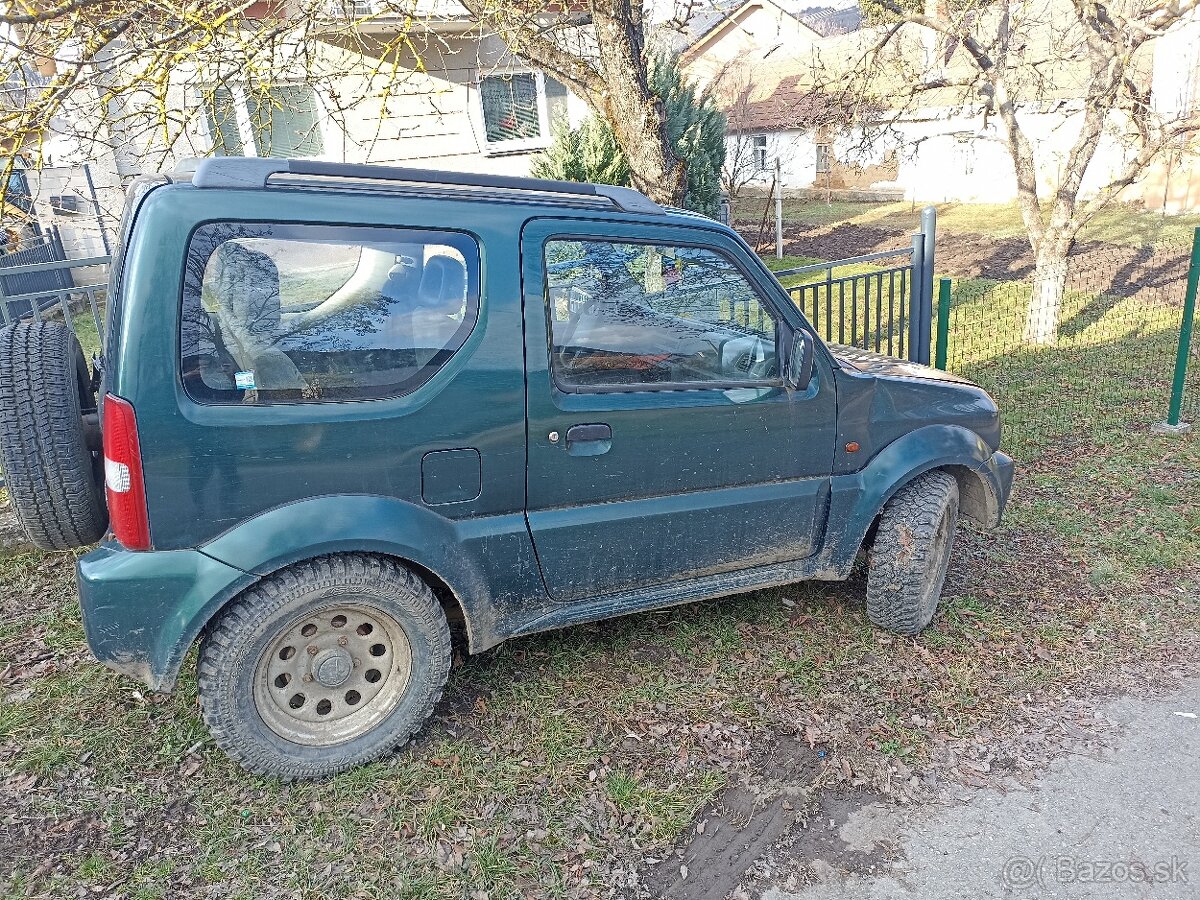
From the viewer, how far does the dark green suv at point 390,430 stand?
264 cm

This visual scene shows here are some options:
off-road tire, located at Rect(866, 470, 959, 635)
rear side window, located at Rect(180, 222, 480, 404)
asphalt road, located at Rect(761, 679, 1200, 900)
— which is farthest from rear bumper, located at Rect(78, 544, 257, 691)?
off-road tire, located at Rect(866, 470, 959, 635)

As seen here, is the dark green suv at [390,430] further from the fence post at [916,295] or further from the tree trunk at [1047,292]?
the tree trunk at [1047,292]

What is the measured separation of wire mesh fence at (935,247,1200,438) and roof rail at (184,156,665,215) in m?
3.51

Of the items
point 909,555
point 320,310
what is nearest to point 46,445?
point 320,310

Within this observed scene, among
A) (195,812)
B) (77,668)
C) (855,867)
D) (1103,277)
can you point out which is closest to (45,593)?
(77,668)

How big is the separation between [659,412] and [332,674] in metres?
1.51

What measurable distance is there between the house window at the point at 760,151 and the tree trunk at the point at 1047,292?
57.9 ft

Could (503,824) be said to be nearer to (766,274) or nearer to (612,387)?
(612,387)

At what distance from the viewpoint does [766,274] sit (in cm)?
349

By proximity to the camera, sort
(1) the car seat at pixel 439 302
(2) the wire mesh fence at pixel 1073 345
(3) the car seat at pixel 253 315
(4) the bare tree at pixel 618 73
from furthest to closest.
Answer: (2) the wire mesh fence at pixel 1073 345 < (4) the bare tree at pixel 618 73 < (1) the car seat at pixel 439 302 < (3) the car seat at pixel 253 315

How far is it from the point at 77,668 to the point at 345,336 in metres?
2.15

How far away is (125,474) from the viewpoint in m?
2.57

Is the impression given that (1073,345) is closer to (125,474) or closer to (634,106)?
(634,106)

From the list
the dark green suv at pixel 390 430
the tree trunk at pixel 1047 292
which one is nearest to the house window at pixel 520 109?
the tree trunk at pixel 1047 292
